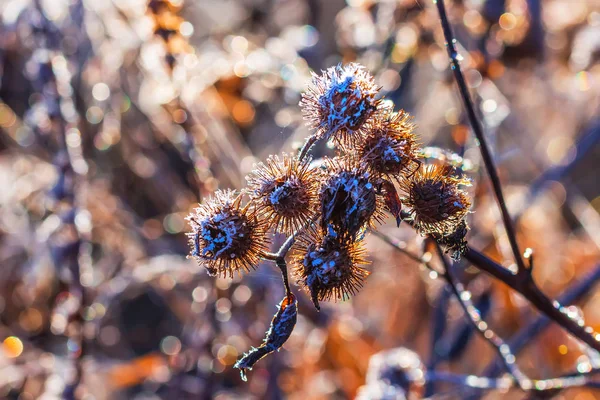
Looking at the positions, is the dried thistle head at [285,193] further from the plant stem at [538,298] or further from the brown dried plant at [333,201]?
the plant stem at [538,298]

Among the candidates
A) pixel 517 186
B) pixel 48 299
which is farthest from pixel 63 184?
pixel 517 186

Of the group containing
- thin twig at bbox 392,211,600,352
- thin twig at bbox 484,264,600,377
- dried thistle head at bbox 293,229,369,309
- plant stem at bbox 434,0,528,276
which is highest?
thin twig at bbox 484,264,600,377

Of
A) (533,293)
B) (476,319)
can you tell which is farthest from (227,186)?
(533,293)

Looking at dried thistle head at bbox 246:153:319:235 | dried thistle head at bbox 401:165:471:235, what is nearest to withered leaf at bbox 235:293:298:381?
dried thistle head at bbox 246:153:319:235

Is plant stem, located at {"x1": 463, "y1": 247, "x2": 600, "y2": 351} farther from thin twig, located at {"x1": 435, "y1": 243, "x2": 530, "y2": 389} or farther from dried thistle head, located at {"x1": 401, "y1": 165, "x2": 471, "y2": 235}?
dried thistle head, located at {"x1": 401, "y1": 165, "x2": 471, "y2": 235}

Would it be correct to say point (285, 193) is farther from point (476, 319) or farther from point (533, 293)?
point (476, 319)

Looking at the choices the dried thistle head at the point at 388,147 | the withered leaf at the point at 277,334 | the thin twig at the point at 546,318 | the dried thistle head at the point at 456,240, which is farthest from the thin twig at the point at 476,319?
the thin twig at the point at 546,318
